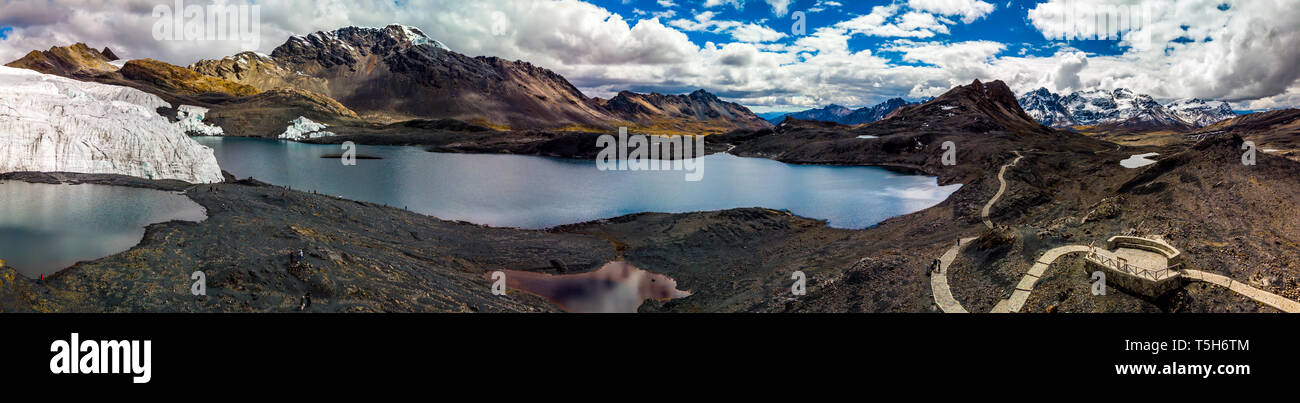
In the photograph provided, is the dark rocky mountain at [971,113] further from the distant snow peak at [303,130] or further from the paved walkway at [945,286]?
the distant snow peak at [303,130]

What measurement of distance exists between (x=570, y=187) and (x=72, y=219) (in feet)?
207

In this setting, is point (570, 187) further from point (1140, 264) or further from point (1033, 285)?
point (1140, 264)

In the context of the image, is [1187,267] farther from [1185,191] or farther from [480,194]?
[480,194]

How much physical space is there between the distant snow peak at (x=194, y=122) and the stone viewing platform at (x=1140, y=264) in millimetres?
214980

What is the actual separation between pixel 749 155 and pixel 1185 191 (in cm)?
13881

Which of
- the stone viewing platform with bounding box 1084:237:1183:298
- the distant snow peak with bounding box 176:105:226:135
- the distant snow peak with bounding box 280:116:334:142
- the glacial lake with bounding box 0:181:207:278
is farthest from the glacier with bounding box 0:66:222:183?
the distant snow peak with bounding box 176:105:226:135

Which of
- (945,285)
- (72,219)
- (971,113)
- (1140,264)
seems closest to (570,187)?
(72,219)

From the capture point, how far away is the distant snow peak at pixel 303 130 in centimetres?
17612

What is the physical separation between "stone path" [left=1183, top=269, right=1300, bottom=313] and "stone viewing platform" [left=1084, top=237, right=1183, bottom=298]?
Answer: 0.49 m

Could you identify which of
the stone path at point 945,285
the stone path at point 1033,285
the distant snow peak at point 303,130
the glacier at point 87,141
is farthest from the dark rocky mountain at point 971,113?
the distant snow peak at point 303,130

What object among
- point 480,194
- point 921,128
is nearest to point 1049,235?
point 480,194

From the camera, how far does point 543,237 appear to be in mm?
46688

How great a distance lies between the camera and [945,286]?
25.9 metres

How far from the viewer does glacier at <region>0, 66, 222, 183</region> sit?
3008 cm
